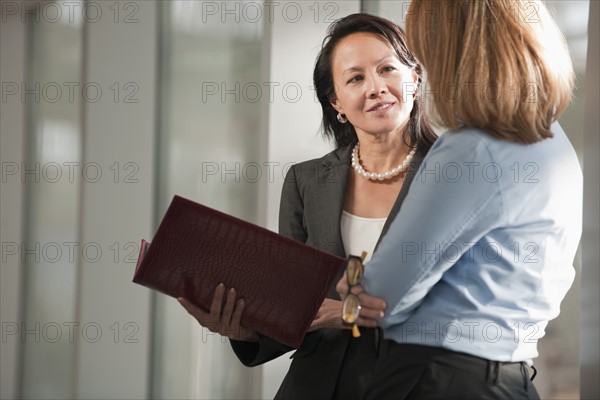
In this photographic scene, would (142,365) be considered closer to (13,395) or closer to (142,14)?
(13,395)

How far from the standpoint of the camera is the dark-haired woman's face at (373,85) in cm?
183

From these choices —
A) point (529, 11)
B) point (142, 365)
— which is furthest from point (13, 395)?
point (529, 11)

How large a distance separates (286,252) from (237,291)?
162mm

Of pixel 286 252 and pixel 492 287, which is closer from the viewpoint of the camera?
pixel 492 287

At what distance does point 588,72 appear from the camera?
1970mm

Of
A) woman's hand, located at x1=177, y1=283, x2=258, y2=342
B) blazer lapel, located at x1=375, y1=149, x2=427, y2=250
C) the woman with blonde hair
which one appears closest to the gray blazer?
blazer lapel, located at x1=375, y1=149, x2=427, y2=250

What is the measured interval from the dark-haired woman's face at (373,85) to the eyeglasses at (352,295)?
0.55m

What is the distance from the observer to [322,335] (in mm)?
1688

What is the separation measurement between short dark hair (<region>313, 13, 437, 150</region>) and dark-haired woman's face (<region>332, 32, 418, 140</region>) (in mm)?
17

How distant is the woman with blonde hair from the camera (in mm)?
1262

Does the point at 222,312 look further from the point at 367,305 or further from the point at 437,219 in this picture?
the point at 437,219

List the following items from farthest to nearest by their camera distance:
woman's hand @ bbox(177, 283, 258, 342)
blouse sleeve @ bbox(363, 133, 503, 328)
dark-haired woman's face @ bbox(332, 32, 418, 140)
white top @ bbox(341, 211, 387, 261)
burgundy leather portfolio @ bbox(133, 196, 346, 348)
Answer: dark-haired woman's face @ bbox(332, 32, 418, 140) < white top @ bbox(341, 211, 387, 261) < woman's hand @ bbox(177, 283, 258, 342) < burgundy leather portfolio @ bbox(133, 196, 346, 348) < blouse sleeve @ bbox(363, 133, 503, 328)

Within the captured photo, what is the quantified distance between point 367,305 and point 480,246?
22cm

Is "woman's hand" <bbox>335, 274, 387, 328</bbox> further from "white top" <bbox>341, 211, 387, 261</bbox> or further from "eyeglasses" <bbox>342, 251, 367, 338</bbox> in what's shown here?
"white top" <bbox>341, 211, 387, 261</bbox>
